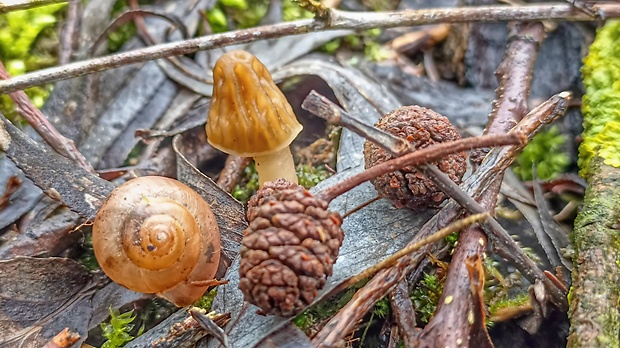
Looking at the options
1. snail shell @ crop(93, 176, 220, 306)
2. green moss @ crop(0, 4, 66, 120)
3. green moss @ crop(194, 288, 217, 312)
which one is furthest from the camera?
green moss @ crop(0, 4, 66, 120)

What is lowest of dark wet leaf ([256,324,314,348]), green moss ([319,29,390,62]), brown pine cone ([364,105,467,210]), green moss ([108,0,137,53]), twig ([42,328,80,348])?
dark wet leaf ([256,324,314,348])

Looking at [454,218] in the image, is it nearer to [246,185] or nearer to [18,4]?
[246,185]

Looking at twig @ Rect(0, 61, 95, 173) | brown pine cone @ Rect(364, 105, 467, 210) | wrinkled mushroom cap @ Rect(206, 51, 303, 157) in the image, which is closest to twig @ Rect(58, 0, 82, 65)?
twig @ Rect(0, 61, 95, 173)

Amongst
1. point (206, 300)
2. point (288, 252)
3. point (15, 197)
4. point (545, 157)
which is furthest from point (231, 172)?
point (545, 157)

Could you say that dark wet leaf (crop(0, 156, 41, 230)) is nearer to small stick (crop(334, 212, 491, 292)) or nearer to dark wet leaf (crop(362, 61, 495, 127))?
small stick (crop(334, 212, 491, 292))

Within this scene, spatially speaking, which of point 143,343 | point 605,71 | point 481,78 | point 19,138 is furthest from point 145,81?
point 605,71

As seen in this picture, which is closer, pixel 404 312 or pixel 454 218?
pixel 404 312

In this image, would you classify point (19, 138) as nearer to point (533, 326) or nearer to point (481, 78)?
point (533, 326)

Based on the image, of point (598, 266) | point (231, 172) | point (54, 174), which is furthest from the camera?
point (231, 172)
